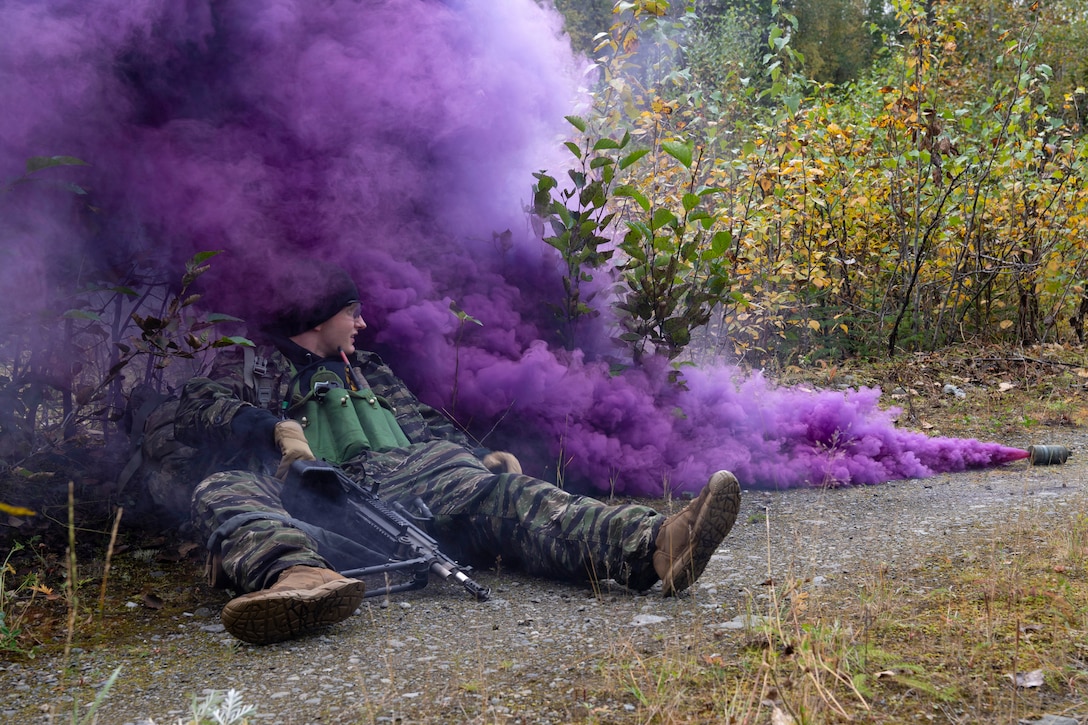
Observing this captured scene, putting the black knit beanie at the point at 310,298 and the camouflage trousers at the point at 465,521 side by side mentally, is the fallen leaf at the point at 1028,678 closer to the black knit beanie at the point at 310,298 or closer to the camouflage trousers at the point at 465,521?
the camouflage trousers at the point at 465,521

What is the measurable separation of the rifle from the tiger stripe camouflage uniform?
0.45ft

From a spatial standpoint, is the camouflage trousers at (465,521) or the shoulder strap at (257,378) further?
the shoulder strap at (257,378)

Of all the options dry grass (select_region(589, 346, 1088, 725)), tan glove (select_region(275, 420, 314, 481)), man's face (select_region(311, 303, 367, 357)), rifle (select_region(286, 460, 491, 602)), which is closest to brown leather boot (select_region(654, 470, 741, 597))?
dry grass (select_region(589, 346, 1088, 725))

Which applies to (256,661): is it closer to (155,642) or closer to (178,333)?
(155,642)

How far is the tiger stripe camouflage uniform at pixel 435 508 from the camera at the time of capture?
2.68 meters

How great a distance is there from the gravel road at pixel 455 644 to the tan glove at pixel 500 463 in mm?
455

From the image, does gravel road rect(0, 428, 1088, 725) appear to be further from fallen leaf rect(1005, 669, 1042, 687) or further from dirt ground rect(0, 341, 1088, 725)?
fallen leaf rect(1005, 669, 1042, 687)

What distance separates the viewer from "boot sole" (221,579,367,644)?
2350 millimetres

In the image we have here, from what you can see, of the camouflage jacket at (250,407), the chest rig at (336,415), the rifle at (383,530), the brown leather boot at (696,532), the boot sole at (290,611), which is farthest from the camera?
the chest rig at (336,415)

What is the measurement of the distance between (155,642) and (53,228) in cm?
171

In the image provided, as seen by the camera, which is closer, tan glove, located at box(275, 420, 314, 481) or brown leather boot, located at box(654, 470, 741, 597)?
brown leather boot, located at box(654, 470, 741, 597)

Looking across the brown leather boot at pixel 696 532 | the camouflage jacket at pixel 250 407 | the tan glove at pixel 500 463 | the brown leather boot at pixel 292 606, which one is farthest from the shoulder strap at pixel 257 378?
the brown leather boot at pixel 696 532

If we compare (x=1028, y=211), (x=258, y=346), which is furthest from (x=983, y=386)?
(x=258, y=346)

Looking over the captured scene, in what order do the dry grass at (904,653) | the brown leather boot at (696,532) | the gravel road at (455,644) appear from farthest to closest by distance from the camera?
the brown leather boot at (696,532) → the gravel road at (455,644) → the dry grass at (904,653)
